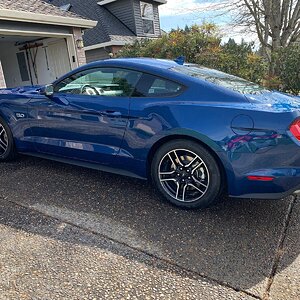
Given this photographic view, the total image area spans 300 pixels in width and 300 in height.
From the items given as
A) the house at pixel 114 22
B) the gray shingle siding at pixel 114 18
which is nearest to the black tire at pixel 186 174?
the house at pixel 114 22

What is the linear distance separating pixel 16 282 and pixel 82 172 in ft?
6.36

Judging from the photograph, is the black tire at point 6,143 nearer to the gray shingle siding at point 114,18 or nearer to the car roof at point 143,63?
the car roof at point 143,63

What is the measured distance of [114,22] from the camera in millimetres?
16469

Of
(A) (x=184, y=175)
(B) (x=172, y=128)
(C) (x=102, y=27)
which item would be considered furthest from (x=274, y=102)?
(C) (x=102, y=27)

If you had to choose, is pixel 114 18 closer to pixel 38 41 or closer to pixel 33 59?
pixel 33 59

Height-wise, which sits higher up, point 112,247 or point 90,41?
point 90,41

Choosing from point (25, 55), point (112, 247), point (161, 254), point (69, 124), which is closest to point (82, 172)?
point (69, 124)

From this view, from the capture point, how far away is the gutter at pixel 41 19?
7316 millimetres

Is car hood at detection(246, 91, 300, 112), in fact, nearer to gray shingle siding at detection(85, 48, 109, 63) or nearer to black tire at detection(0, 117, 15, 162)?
black tire at detection(0, 117, 15, 162)

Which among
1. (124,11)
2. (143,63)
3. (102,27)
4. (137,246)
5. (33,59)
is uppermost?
(124,11)

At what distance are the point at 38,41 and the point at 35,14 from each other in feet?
9.22

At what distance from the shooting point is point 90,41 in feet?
51.1

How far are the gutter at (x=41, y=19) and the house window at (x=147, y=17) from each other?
821cm

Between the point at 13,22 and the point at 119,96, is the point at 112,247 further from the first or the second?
the point at 13,22
